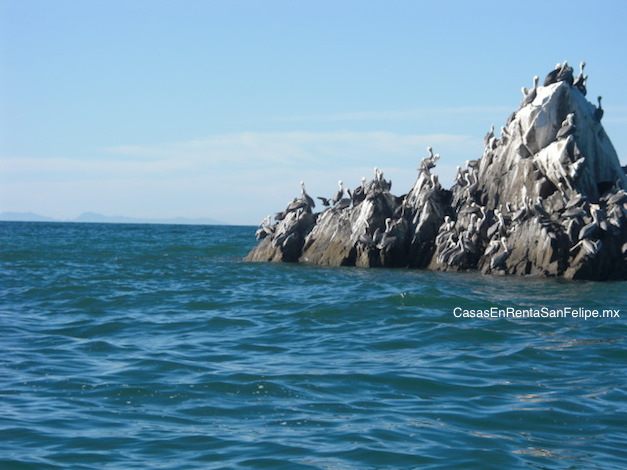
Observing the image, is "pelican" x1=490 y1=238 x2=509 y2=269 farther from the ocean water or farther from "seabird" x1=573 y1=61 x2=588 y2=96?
"seabird" x1=573 y1=61 x2=588 y2=96

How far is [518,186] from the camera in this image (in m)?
26.6

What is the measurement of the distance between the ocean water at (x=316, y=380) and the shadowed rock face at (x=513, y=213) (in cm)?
334

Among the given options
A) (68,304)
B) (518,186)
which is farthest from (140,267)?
(518,186)

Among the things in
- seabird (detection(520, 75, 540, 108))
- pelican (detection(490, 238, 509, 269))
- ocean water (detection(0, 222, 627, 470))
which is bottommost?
ocean water (detection(0, 222, 627, 470))

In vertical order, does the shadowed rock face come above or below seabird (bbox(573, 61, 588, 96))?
below

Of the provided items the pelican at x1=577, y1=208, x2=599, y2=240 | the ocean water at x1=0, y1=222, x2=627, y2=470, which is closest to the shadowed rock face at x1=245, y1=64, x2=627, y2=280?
the pelican at x1=577, y1=208, x2=599, y2=240

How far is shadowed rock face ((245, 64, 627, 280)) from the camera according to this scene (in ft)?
78.3

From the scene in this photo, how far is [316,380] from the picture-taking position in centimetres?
1104

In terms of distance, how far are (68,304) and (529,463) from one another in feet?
45.6

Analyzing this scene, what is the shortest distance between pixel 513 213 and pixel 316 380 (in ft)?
52.8

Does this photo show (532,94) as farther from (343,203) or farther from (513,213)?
(343,203)

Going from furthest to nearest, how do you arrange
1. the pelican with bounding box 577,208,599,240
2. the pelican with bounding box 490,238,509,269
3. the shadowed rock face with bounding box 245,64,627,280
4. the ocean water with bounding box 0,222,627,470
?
1. the pelican with bounding box 490,238,509,269
2. the shadowed rock face with bounding box 245,64,627,280
3. the pelican with bounding box 577,208,599,240
4. the ocean water with bounding box 0,222,627,470

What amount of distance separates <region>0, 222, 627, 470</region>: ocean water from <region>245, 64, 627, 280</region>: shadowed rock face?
3.34 meters

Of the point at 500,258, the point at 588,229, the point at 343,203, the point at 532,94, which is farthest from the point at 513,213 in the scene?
the point at 343,203
